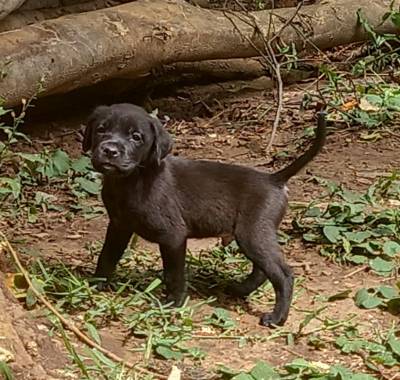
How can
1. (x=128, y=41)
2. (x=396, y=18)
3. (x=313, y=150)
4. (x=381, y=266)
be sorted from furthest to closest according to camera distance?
1. (x=396, y=18)
2. (x=128, y=41)
3. (x=381, y=266)
4. (x=313, y=150)

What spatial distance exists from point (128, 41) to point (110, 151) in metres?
3.02

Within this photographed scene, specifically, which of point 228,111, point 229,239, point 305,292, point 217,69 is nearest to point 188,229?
point 229,239

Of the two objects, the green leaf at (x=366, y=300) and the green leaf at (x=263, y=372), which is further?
the green leaf at (x=366, y=300)

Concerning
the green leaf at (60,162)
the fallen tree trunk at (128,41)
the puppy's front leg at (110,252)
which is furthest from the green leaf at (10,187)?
the puppy's front leg at (110,252)

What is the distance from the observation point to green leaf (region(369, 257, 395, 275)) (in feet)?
17.2

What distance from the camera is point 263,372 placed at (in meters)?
3.94

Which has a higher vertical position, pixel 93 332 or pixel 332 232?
pixel 93 332

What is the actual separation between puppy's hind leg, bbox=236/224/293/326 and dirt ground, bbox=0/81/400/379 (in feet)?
0.34

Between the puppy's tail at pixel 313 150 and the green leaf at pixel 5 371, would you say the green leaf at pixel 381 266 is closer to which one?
the puppy's tail at pixel 313 150

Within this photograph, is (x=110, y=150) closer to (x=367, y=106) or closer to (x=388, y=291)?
(x=388, y=291)

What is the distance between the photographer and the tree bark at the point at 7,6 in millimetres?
6957

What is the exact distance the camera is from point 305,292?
200 inches

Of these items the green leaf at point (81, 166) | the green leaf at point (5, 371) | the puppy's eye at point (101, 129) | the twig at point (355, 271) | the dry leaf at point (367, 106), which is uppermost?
the puppy's eye at point (101, 129)

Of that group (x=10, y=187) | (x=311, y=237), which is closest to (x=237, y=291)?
(x=311, y=237)
